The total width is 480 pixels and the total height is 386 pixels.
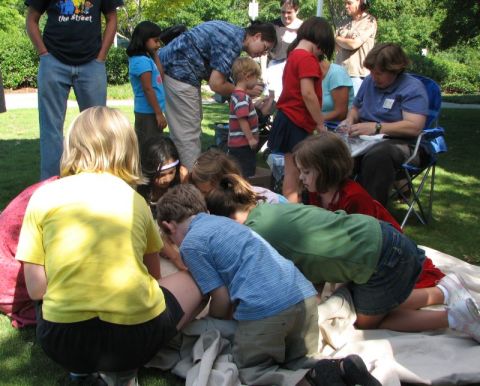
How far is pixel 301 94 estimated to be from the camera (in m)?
4.25

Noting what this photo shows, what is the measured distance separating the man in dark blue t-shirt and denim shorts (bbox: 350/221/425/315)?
9.28 ft

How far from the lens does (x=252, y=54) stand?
474cm

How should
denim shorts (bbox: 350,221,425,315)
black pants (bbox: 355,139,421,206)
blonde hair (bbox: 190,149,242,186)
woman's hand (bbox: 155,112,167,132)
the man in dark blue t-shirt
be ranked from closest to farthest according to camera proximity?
denim shorts (bbox: 350,221,425,315) < blonde hair (bbox: 190,149,242,186) < black pants (bbox: 355,139,421,206) < the man in dark blue t-shirt < woman's hand (bbox: 155,112,167,132)

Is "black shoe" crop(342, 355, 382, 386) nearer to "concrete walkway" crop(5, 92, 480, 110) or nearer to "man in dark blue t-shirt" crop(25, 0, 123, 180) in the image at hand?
"man in dark blue t-shirt" crop(25, 0, 123, 180)

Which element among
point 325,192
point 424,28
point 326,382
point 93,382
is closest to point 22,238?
→ point 93,382

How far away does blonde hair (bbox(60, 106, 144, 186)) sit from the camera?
226cm

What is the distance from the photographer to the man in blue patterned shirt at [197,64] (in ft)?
15.3

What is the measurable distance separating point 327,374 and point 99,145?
123 cm

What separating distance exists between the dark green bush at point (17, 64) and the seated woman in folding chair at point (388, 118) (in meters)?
14.3

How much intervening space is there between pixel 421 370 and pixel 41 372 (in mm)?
1627

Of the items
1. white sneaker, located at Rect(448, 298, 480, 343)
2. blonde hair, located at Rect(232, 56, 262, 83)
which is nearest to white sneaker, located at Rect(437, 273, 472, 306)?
white sneaker, located at Rect(448, 298, 480, 343)

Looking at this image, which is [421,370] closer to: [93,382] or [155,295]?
[155,295]

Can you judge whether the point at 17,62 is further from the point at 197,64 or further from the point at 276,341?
the point at 276,341

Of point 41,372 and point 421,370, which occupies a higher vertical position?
point 421,370
